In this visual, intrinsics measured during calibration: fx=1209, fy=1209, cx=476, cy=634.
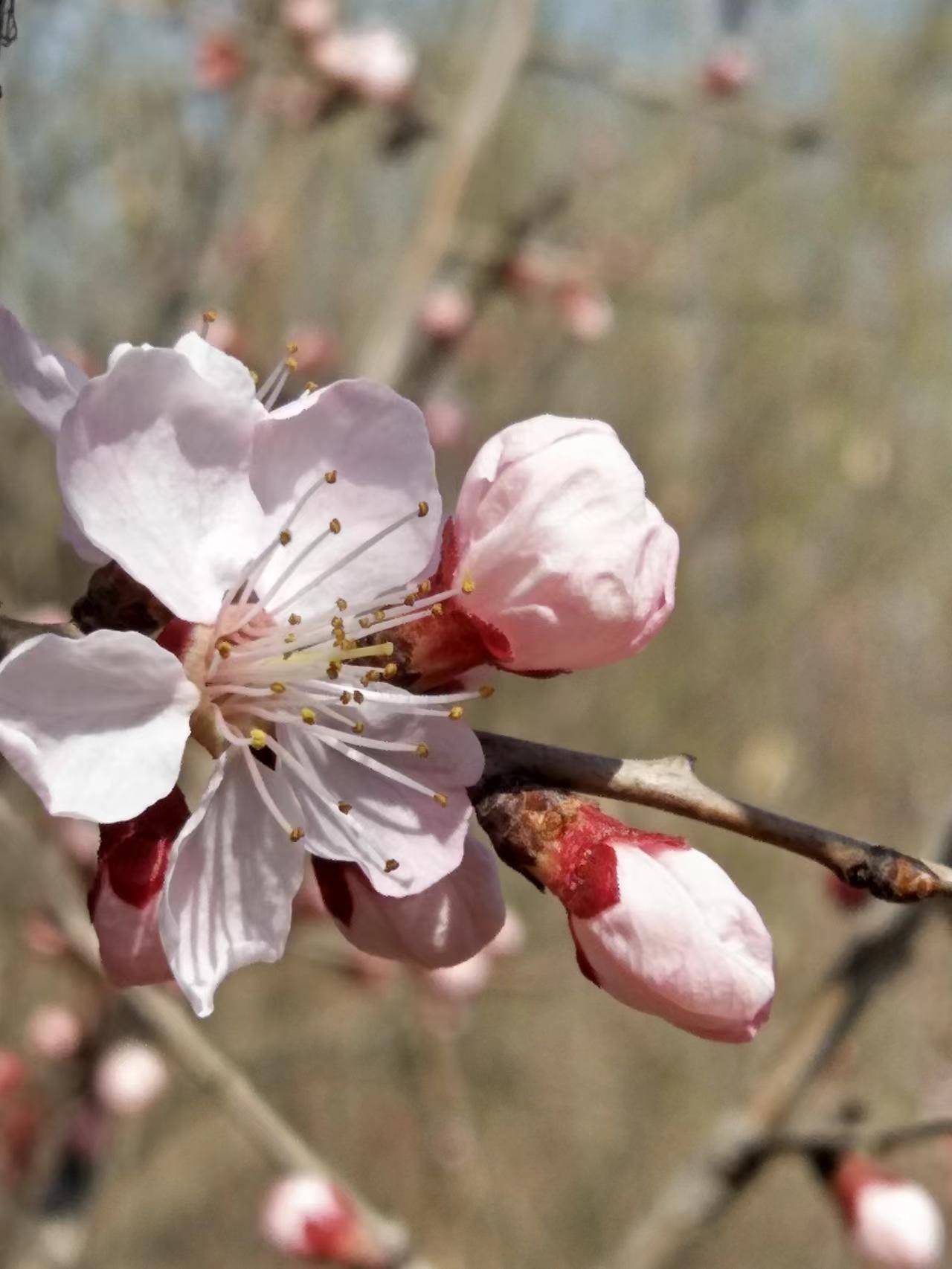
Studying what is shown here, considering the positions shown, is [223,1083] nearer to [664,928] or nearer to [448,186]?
[664,928]

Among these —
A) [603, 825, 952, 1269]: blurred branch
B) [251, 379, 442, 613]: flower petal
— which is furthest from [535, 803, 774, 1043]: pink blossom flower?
[603, 825, 952, 1269]: blurred branch

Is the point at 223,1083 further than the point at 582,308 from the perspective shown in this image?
No

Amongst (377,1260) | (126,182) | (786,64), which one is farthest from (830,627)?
(377,1260)

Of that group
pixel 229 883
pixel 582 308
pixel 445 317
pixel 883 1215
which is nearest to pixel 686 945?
pixel 229 883

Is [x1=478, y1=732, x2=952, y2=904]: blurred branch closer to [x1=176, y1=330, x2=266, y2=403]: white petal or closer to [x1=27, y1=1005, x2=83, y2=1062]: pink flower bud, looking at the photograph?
[x1=176, y1=330, x2=266, y2=403]: white petal

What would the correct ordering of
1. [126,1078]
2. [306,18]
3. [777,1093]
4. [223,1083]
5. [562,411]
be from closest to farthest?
[777,1093] < [223,1083] < [126,1078] < [306,18] < [562,411]

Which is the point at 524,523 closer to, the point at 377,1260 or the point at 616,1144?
→ the point at 377,1260
